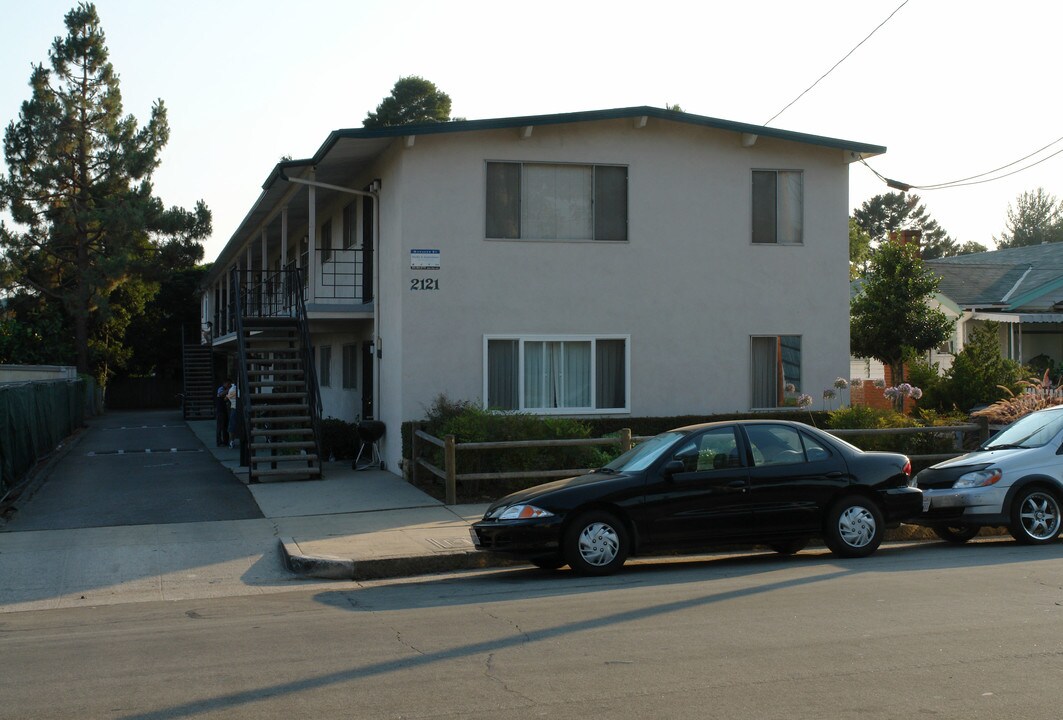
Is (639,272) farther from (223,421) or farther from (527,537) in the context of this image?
(223,421)

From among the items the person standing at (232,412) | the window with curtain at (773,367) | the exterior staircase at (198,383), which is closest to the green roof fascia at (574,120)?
the window with curtain at (773,367)

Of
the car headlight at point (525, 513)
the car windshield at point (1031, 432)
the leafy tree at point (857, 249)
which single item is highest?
the leafy tree at point (857, 249)

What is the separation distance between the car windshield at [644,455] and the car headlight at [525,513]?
109 centimetres

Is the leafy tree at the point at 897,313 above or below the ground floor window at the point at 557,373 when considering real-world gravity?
above

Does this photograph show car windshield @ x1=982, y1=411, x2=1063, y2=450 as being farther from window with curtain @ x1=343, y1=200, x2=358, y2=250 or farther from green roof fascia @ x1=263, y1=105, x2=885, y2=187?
window with curtain @ x1=343, y1=200, x2=358, y2=250

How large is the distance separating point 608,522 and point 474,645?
3381 mm

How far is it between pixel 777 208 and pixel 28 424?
573 inches

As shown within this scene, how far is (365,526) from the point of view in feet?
44.4

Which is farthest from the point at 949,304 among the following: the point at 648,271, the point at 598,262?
the point at 598,262

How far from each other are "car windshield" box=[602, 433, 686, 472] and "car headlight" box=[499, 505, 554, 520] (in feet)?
3.57

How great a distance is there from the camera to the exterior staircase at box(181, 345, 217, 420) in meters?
42.5

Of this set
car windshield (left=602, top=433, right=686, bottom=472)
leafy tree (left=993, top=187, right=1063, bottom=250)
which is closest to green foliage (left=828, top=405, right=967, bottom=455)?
car windshield (left=602, top=433, right=686, bottom=472)

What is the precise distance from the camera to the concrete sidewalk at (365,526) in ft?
37.1

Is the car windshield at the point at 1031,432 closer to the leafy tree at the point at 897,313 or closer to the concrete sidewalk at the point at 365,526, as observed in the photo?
the concrete sidewalk at the point at 365,526
